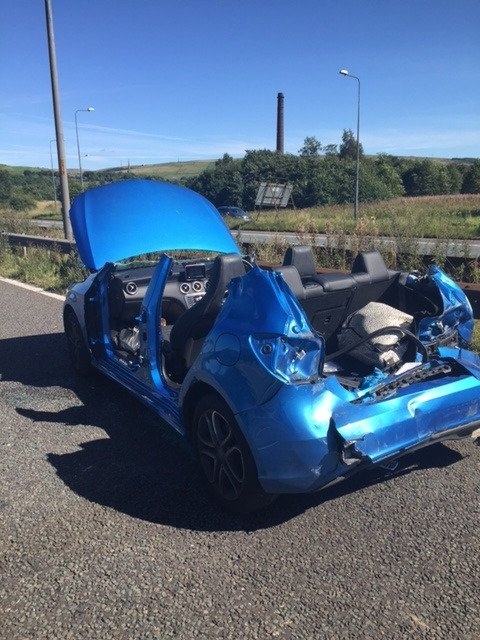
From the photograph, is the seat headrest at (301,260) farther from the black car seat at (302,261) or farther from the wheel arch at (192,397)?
the wheel arch at (192,397)

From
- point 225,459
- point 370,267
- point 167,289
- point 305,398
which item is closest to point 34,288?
point 167,289

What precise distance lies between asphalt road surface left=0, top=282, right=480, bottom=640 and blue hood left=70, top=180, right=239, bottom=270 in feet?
4.88

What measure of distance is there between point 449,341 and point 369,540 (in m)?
1.48

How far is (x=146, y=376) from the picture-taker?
13.8 feet

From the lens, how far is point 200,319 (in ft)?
12.7

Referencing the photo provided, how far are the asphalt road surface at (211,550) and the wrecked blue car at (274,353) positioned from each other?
287mm

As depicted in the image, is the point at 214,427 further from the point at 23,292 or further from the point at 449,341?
the point at 23,292

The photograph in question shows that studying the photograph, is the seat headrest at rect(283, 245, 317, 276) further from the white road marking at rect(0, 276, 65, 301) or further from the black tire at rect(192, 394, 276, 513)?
the white road marking at rect(0, 276, 65, 301)

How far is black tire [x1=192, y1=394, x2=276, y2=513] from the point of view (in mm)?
3039

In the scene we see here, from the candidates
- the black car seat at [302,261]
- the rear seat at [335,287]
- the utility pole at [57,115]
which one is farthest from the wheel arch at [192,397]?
the utility pole at [57,115]

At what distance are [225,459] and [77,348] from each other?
286 cm

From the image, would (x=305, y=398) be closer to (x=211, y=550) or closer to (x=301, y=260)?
(x=211, y=550)

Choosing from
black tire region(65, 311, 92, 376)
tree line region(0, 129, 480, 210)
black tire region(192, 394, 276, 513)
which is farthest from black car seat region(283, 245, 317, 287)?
tree line region(0, 129, 480, 210)

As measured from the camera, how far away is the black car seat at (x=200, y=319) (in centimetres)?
370
